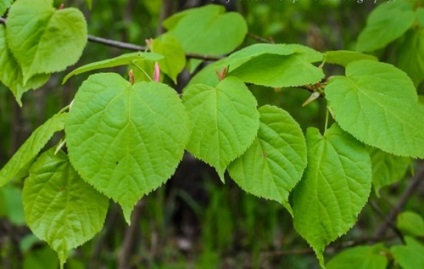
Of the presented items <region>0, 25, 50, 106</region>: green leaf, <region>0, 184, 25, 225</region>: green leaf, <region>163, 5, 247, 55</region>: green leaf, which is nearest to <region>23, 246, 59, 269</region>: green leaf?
<region>0, 184, 25, 225</region>: green leaf

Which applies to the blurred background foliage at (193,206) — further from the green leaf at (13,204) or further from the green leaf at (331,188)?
the green leaf at (331,188)

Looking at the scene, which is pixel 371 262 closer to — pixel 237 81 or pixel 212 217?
pixel 237 81

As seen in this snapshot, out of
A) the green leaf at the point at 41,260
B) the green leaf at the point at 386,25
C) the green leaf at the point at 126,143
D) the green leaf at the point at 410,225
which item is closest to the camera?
the green leaf at the point at 126,143

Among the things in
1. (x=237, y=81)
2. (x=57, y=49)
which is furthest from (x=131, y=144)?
(x=57, y=49)

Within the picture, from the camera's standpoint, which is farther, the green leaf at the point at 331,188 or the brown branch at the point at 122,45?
the brown branch at the point at 122,45

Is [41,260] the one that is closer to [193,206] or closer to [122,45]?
[122,45]

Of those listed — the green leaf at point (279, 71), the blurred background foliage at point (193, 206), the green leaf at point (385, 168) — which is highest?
the green leaf at point (279, 71)

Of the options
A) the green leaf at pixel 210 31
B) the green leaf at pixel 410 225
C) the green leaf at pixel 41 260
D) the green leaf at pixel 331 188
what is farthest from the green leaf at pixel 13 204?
the green leaf at pixel 331 188
